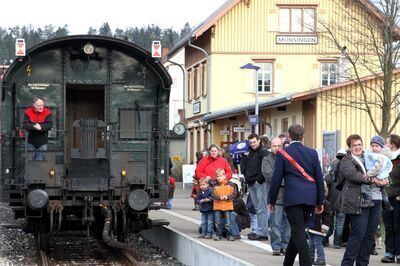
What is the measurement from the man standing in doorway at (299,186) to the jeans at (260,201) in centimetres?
359

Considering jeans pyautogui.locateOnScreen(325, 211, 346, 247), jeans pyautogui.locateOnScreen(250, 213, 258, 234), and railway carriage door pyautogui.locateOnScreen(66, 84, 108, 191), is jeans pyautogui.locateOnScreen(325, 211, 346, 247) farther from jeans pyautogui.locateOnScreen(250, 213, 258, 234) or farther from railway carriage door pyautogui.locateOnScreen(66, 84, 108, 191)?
railway carriage door pyautogui.locateOnScreen(66, 84, 108, 191)

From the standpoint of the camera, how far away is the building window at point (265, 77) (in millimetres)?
42406

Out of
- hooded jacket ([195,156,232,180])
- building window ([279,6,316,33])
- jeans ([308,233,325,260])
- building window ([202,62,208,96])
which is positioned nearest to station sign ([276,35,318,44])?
building window ([279,6,316,33])

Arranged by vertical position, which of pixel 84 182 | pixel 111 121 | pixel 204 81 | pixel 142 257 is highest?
pixel 204 81

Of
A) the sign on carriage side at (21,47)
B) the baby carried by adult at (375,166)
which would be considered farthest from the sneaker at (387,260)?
the sign on carriage side at (21,47)

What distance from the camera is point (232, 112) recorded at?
35.4 meters

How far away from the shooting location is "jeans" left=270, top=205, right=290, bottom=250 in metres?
11.8

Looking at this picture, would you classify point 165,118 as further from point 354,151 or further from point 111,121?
point 354,151

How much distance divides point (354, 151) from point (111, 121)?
562cm

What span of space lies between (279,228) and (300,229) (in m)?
1.81

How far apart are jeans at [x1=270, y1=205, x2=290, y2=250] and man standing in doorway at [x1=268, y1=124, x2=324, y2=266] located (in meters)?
1.54

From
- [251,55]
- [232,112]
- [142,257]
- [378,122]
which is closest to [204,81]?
[251,55]

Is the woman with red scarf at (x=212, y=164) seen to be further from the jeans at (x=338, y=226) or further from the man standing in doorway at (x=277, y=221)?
the jeans at (x=338, y=226)

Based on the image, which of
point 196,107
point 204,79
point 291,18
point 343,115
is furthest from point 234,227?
point 196,107
